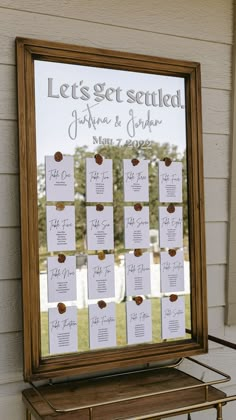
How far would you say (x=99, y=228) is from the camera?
1591mm

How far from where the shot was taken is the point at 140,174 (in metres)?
1.65

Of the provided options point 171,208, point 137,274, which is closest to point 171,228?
point 171,208

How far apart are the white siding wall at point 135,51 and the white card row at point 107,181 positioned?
11 cm

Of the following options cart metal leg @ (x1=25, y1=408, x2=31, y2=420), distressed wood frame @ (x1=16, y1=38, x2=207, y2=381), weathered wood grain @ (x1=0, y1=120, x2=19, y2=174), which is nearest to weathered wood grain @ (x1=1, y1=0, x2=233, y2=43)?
distressed wood frame @ (x1=16, y1=38, x2=207, y2=381)

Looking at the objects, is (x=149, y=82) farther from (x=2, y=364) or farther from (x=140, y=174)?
(x=2, y=364)

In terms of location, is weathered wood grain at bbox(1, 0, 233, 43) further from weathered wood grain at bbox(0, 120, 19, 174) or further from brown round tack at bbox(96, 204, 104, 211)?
brown round tack at bbox(96, 204, 104, 211)

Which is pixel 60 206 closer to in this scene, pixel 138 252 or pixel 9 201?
pixel 9 201

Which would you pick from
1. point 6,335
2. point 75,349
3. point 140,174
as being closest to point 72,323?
point 75,349

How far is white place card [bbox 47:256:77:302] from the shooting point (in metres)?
1.52

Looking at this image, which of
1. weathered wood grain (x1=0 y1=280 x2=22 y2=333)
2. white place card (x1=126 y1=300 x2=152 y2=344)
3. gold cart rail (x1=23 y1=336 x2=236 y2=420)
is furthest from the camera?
white place card (x1=126 y1=300 x2=152 y2=344)

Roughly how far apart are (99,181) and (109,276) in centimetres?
29

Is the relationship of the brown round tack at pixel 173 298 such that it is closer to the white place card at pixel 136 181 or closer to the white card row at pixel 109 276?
the white card row at pixel 109 276

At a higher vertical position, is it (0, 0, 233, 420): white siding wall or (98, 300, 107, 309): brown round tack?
(0, 0, 233, 420): white siding wall

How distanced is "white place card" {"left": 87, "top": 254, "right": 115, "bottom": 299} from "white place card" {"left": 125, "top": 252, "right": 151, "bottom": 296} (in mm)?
51
